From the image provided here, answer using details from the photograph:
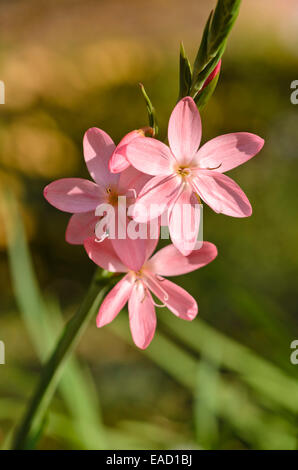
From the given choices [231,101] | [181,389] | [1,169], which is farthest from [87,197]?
[231,101]

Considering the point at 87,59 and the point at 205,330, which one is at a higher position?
the point at 87,59

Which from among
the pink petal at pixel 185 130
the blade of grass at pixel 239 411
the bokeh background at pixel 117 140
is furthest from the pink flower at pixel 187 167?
the bokeh background at pixel 117 140

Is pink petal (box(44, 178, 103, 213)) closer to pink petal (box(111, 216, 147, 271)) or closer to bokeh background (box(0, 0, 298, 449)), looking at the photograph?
pink petal (box(111, 216, 147, 271))

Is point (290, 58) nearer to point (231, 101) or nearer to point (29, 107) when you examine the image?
point (231, 101)

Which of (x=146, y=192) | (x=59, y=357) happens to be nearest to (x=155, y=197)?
(x=146, y=192)

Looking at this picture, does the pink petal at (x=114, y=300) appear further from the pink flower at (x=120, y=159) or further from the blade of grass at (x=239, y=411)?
the blade of grass at (x=239, y=411)

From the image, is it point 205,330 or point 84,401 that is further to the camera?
point 205,330

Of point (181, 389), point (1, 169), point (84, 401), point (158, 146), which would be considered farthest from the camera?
point (1, 169)

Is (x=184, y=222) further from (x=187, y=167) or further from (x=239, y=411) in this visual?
(x=239, y=411)
